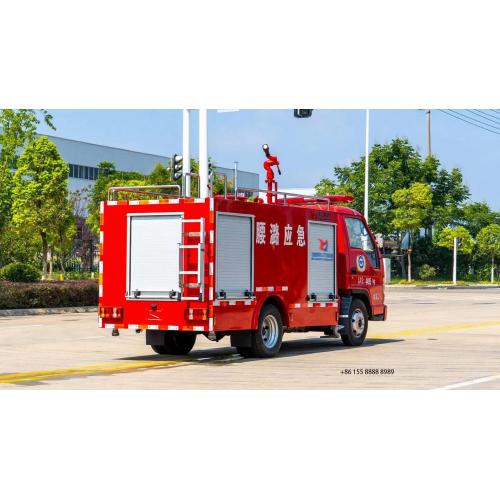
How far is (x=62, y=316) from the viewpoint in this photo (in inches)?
1172

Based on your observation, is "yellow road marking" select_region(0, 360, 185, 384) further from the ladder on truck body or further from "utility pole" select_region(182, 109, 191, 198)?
"utility pole" select_region(182, 109, 191, 198)

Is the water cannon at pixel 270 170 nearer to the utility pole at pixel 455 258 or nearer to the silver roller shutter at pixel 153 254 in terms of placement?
the silver roller shutter at pixel 153 254

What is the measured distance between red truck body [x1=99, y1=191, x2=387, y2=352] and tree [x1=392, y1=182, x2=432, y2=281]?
155 ft

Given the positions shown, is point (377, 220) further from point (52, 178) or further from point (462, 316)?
point (462, 316)

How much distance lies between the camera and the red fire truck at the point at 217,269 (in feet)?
51.6

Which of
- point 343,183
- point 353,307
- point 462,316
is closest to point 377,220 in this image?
point 343,183

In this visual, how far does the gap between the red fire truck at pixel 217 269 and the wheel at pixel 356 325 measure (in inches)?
20.0

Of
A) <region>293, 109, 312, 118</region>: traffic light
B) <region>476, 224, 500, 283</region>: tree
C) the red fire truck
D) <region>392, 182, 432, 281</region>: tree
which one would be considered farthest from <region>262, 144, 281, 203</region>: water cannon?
<region>476, 224, 500, 283</region>: tree

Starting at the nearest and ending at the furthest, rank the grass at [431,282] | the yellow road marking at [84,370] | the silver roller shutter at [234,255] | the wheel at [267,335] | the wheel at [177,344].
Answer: the yellow road marking at [84,370] < the silver roller shutter at [234,255] < the wheel at [267,335] < the wheel at [177,344] < the grass at [431,282]

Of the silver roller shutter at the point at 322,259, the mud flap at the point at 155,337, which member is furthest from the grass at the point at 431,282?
the mud flap at the point at 155,337
